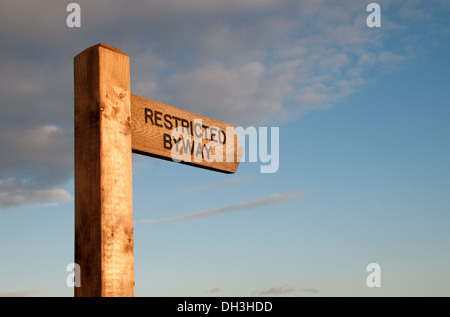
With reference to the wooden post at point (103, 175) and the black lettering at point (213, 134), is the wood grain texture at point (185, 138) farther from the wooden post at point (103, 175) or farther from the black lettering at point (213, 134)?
the wooden post at point (103, 175)

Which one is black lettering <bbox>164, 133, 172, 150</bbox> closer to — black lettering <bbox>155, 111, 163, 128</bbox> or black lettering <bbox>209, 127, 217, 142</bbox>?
black lettering <bbox>155, 111, 163, 128</bbox>

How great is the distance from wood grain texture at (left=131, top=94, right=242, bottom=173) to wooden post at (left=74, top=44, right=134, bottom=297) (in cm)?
19

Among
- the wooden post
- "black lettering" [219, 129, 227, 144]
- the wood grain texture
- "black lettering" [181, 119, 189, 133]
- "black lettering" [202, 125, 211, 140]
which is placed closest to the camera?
the wooden post

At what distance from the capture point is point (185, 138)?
3824 mm

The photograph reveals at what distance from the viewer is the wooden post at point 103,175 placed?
9.60ft

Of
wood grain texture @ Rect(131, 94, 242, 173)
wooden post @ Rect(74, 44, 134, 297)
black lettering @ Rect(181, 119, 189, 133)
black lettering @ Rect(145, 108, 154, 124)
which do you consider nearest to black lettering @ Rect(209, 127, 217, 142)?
wood grain texture @ Rect(131, 94, 242, 173)

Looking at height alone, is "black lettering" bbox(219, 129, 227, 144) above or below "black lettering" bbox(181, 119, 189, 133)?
below

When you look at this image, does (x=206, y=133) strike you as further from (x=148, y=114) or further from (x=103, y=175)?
(x=103, y=175)

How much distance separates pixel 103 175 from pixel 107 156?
13 centimetres

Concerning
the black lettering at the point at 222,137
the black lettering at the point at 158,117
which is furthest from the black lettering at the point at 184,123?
the black lettering at the point at 222,137

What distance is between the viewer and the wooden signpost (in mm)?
2934
